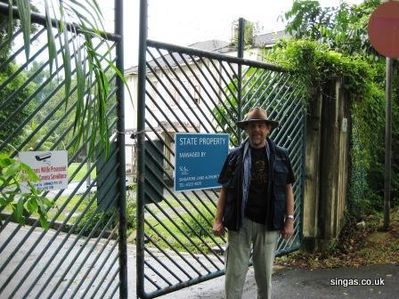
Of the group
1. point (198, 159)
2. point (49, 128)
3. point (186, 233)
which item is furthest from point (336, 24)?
point (49, 128)

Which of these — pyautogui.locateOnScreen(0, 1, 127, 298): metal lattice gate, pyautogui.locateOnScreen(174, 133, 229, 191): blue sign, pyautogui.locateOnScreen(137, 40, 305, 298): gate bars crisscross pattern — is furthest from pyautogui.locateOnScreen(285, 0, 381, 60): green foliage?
pyautogui.locateOnScreen(0, 1, 127, 298): metal lattice gate

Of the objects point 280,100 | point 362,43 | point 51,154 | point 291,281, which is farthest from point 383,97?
point 51,154

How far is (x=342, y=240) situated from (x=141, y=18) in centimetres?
439

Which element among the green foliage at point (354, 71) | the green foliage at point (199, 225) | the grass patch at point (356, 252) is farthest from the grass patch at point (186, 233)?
the green foliage at point (354, 71)

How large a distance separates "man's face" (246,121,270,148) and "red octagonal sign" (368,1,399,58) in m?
2.35

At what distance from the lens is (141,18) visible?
12.2 feet

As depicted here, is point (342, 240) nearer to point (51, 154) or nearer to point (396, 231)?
point (396, 231)

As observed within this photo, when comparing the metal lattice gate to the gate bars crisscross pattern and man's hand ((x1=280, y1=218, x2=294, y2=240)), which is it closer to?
the gate bars crisscross pattern

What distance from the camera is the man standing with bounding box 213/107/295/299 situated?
12.3 feet

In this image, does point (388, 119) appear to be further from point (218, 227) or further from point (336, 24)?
point (218, 227)

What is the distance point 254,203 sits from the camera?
12.4 ft

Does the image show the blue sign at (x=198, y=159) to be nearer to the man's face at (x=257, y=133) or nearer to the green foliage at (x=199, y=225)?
the green foliage at (x=199, y=225)

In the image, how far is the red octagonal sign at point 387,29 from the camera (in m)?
5.20

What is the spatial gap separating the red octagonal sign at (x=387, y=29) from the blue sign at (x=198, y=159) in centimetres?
228
